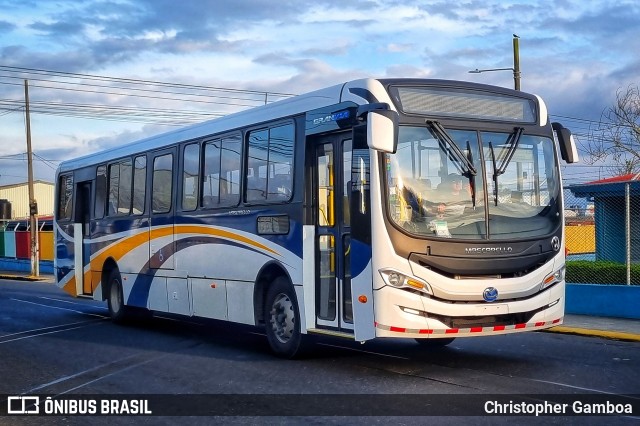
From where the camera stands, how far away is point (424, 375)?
33.8 feet

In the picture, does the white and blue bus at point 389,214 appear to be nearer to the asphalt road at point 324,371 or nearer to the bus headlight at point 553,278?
the bus headlight at point 553,278

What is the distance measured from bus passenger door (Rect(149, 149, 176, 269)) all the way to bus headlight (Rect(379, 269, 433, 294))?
6.35 metres

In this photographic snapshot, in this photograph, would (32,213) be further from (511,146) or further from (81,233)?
(511,146)

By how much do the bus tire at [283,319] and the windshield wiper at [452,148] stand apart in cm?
287

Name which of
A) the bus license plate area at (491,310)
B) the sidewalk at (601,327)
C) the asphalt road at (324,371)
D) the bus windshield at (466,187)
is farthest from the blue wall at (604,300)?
the bus license plate area at (491,310)

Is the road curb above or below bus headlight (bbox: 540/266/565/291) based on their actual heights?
below

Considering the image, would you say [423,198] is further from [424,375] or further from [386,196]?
[424,375]

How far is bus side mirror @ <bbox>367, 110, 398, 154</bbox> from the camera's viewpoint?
9.76 meters

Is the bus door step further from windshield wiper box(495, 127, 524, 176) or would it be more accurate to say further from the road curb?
the road curb

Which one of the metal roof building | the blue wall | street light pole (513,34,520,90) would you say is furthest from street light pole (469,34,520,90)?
the metal roof building

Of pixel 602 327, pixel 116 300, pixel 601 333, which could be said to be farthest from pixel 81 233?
pixel 601 333

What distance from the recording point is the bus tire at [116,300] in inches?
703

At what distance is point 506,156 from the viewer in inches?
423

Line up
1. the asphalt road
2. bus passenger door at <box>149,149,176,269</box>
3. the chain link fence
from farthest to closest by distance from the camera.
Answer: the chain link fence
bus passenger door at <box>149,149,176,269</box>
the asphalt road
